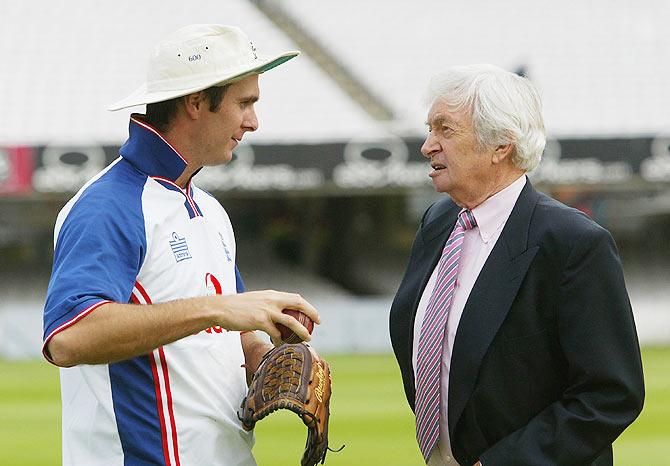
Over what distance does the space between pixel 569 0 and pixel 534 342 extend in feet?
82.3

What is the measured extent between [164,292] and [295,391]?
50 cm

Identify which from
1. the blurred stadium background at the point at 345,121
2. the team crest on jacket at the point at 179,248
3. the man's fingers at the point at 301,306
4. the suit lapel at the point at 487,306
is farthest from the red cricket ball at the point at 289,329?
the blurred stadium background at the point at 345,121

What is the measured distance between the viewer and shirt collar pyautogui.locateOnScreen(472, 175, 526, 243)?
3.63 meters

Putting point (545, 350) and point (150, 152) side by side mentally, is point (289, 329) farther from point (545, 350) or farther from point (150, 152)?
point (545, 350)

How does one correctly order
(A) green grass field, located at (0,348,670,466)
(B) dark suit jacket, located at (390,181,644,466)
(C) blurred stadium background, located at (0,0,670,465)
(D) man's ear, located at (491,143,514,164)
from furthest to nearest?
(C) blurred stadium background, located at (0,0,670,465)
(A) green grass field, located at (0,348,670,466)
(D) man's ear, located at (491,143,514,164)
(B) dark suit jacket, located at (390,181,644,466)

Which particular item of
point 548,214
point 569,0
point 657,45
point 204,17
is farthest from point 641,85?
point 548,214

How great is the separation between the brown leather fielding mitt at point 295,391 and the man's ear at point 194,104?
764mm

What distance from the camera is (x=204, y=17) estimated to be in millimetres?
26516

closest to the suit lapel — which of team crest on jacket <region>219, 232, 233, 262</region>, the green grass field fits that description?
team crest on jacket <region>219, 232, 233, 262</region>

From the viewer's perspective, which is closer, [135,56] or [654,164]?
[654,164]

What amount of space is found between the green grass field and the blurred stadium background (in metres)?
5.88

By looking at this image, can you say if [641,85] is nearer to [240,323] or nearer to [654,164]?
[654,164]

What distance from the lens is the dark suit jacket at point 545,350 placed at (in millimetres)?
3320

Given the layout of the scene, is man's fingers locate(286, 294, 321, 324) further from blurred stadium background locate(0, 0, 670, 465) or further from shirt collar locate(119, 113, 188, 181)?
blurred stadium background locate(0, 0, 670, 465)
